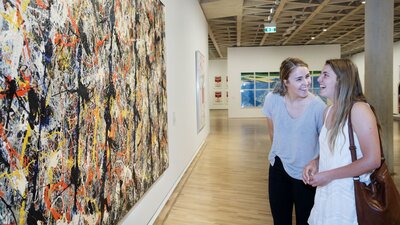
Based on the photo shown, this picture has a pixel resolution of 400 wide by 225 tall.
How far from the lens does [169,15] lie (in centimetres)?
457

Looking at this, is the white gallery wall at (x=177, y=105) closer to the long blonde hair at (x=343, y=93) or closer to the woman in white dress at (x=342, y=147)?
the woman in white dress at (x=342, y=147)

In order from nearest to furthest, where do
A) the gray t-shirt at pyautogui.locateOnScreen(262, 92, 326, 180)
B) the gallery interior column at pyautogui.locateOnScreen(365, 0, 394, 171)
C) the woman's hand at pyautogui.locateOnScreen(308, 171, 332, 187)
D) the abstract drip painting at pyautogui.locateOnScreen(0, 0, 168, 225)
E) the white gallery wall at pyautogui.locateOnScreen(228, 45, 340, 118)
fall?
1. the abstract drip painting at pyautogui.locateOnScreen(0, 0, 168, 225)
2. the woman's hand at pyautogui.locateOnScreen(308, 171, 332, 187)
3. the gray t-shirt at pyautogui.locateOnScreen(262, 92, 326, 180)
4. the gallery interior column at pyautogui.locateOnScreen(365, 0, 394, 171)
5. the white gallery wall at pyautogui.locateOnScreen(228, 45, 340, 118)

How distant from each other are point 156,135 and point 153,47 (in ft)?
3.11

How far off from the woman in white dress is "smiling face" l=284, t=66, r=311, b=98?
13.8 inches

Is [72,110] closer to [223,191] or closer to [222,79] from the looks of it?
[223,191]

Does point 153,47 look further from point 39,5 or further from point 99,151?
point 39,5

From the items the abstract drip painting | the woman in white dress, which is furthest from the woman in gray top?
the abstract drip painting

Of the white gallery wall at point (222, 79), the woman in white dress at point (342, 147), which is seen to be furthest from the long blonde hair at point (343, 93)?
the white gallery wall at point (222, 79)

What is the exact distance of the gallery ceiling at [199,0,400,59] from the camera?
920 centimetres

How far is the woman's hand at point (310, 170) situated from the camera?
1935mm

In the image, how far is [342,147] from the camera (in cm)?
173

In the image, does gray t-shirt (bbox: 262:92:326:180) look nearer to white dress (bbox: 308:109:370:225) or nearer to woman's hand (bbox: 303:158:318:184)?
woman's hand (bbox: 303:158:318:184)

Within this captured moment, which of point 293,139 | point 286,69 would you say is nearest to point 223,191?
point 293,139

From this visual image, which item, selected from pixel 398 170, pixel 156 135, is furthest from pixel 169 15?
pixel 398 170
